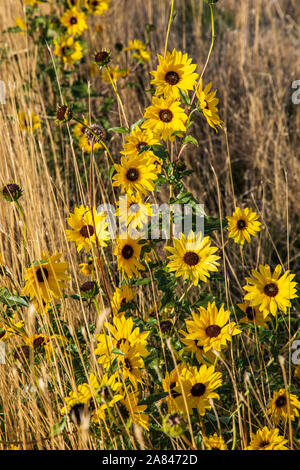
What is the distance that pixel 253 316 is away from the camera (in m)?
1.46

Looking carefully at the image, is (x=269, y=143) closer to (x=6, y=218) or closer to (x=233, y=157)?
(x=233, y=157)

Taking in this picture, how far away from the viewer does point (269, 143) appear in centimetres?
298

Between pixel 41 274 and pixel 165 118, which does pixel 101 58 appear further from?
pixel 41 274

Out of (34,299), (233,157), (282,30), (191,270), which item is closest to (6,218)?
(34,299)

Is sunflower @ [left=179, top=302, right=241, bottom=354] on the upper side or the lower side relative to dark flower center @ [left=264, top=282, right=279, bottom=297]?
lower

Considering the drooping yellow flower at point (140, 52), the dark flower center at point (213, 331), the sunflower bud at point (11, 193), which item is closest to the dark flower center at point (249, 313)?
the dark flower center at point (213, 331)

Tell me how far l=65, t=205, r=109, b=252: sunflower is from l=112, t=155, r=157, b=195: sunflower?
0.13 metres

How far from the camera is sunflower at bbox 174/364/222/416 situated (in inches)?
48.1

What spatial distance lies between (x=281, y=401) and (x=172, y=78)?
995mm

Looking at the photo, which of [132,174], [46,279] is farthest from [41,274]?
[132,174]

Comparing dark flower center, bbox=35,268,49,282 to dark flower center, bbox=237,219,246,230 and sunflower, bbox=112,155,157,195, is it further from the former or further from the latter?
dark flower center, bbox=237,219,246,230

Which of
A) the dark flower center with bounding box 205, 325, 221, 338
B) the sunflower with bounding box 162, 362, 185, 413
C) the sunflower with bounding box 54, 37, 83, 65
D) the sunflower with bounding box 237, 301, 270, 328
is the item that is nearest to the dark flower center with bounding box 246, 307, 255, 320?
the sunflower with bounding box 237, 301, 270, 328

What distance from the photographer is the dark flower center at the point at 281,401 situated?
4.55ft
